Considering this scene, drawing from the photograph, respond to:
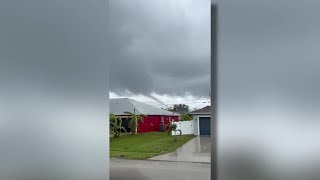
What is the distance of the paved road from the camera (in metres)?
6.03

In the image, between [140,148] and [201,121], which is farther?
[201,121]

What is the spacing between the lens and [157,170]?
6816mm

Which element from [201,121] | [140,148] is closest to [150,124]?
[201,121]

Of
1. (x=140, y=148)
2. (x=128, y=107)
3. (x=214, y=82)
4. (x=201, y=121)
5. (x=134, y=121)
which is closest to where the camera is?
(x=214, y=82)

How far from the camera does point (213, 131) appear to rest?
1578mm

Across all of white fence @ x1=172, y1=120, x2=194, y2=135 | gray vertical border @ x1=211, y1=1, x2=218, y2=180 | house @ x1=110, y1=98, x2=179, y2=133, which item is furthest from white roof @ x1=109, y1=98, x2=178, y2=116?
gray vertical border @ x1=211, y1=1, x2=218, y2=180

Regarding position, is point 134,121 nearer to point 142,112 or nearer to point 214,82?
point 142,112

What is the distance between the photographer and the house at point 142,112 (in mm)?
19938

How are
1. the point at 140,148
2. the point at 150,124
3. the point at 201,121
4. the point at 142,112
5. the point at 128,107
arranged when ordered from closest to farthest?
the point at 140,148
the point at 201,121
the point at 128,107
the point at 142,112
the point at 150,124

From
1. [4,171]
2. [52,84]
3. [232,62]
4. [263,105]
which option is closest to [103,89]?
[52,84]

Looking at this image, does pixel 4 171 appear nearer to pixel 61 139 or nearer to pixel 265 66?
pixel 61 139

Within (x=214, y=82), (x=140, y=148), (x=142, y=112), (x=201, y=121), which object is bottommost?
(x=140, y=148)

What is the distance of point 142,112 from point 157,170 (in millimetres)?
14953

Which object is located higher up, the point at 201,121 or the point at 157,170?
the point at 201,121
